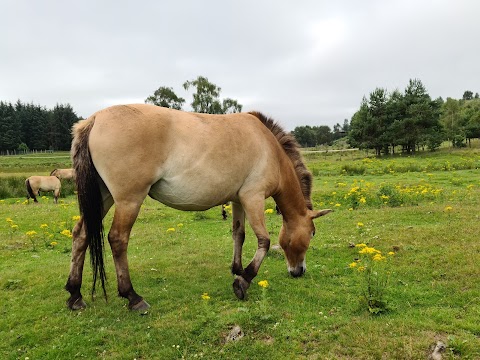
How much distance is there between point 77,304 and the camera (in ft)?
16.0

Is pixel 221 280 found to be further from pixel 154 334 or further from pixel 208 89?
pixel 208 89

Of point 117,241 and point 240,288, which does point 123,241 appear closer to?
point 117,241

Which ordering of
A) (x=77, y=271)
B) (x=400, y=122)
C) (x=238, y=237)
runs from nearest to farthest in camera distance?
(x=77, y=271), (x=238, y=237), (x=400, y=122)

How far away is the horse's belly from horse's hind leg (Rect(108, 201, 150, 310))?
1.14 feet

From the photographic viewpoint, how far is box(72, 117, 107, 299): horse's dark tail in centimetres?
450

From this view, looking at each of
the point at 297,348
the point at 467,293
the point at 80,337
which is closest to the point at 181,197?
the point at 80,337

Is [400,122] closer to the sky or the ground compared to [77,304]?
closer to the sky

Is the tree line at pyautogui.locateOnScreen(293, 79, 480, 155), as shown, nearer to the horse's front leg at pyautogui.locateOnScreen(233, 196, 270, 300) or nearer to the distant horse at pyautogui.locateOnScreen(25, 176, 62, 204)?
the distant horse at pyautogui.locateOnScreen(25, 176, 62, 204)

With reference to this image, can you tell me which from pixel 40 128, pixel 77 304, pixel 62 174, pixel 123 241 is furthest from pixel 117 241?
pixel 40 128

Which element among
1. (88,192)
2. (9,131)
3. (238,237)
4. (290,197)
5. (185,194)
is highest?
(9,131)

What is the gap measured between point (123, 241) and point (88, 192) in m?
0.78

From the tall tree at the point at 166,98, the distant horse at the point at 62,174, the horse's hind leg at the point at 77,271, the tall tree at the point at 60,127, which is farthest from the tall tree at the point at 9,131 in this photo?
the horse's hind leg at the point at 77,271

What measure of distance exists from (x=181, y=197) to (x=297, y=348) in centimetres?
238

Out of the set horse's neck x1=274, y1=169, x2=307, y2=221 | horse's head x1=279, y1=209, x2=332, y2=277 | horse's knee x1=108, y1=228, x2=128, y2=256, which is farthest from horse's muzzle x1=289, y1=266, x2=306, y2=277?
horse's knee x1=108, y1=228, x2=128, y2=256
